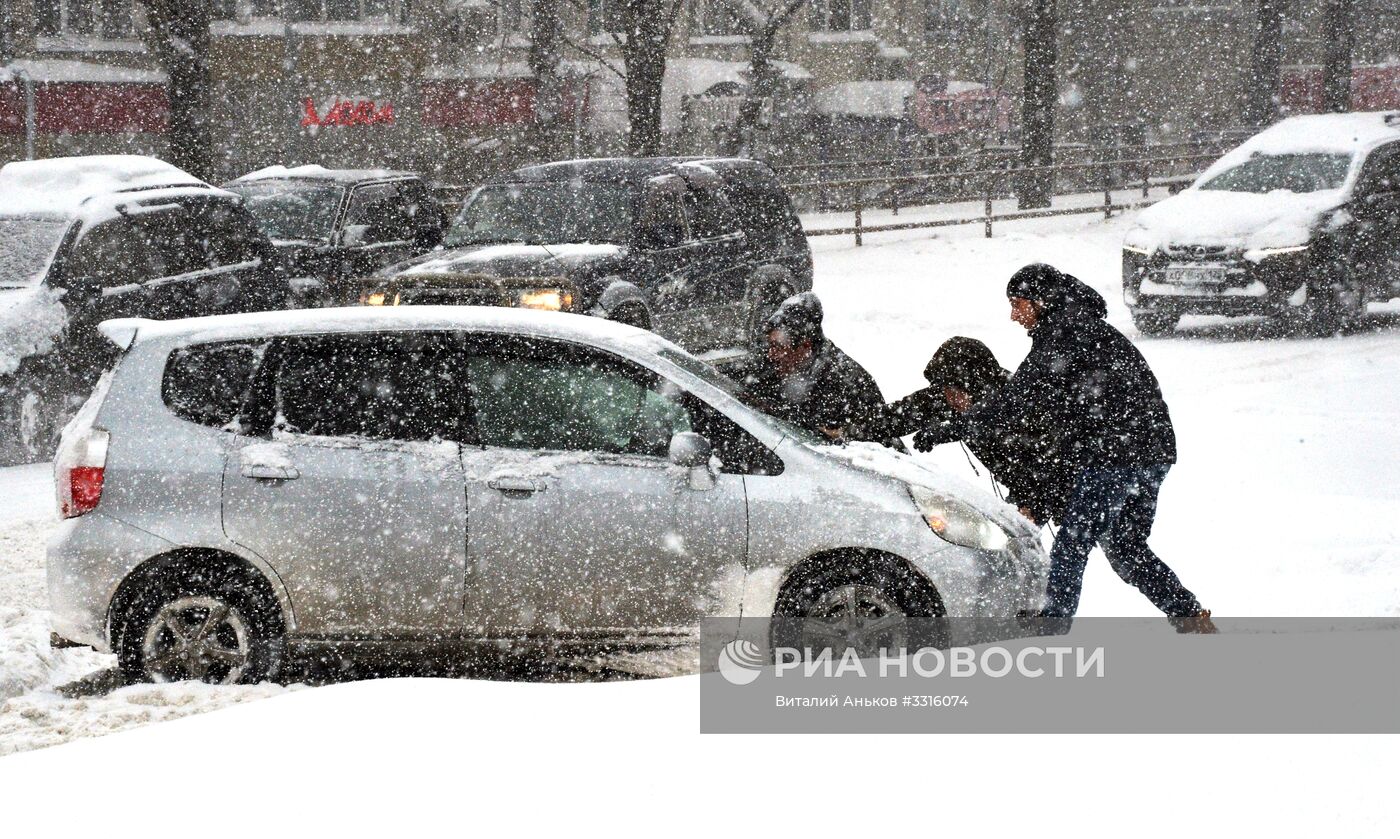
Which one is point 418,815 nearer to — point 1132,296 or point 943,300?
point 1132,296

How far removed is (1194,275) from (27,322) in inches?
427

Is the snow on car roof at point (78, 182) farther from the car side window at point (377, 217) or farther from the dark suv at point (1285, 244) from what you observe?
the dark suv at point (1285, 244)

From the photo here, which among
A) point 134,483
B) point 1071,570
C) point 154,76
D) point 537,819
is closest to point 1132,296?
point 1071,570

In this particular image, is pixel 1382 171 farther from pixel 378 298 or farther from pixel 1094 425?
pixel 1094 425

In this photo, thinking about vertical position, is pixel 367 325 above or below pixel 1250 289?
above

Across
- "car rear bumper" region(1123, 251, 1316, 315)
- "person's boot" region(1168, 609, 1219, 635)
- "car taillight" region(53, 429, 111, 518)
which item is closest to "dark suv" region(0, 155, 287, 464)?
"car taillight" region(53, 429, 111, 518)

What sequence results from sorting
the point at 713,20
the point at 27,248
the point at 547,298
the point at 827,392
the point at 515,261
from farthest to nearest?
the point at 713,20, the point at 515,261, the point at 547,298, the point at 27,248, the point at 827,392

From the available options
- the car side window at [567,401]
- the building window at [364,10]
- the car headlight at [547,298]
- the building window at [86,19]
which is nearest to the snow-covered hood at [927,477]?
the car side window at [567,401]

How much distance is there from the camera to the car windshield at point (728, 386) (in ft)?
21.9

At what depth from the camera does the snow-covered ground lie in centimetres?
689

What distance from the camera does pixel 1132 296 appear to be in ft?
55.5

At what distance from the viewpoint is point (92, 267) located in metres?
12.0

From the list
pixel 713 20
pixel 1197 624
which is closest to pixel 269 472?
pixel 1197 624

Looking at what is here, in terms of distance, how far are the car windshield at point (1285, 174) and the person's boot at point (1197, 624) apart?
12041mm
